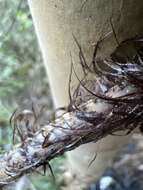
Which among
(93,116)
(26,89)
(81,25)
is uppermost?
(81,25)

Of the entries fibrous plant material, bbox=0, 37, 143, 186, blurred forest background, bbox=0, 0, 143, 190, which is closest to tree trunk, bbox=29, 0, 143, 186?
fibrous plant material, bbox=0, 37, 143, 186

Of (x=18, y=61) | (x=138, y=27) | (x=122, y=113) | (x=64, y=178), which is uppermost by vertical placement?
(x=138, y=27)

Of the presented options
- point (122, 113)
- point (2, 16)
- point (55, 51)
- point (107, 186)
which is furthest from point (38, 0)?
point (107, 186)

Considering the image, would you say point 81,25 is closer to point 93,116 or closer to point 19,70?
point 93,116

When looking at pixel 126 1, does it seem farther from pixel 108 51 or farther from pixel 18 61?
pixel 18 61

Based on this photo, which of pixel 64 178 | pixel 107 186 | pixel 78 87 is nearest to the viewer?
pixel 78 87

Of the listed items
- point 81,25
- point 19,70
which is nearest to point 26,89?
point 19,70
